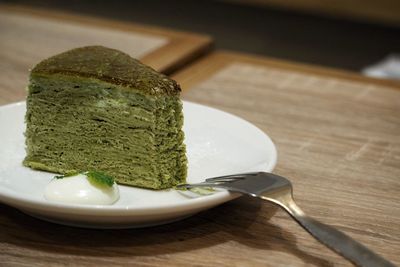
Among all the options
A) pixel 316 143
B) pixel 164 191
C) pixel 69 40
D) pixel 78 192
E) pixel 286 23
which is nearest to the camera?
pixel 78 192

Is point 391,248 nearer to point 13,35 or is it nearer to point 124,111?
point 124,111

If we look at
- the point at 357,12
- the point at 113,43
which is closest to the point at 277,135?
the point at 113,43

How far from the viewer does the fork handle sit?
2.82 ft

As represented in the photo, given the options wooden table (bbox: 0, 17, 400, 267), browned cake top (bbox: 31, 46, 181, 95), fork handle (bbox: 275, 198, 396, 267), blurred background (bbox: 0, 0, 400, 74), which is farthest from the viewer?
blurred background (bbox: 0, 0, 400, 74)

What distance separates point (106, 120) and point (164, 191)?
14 centimetres

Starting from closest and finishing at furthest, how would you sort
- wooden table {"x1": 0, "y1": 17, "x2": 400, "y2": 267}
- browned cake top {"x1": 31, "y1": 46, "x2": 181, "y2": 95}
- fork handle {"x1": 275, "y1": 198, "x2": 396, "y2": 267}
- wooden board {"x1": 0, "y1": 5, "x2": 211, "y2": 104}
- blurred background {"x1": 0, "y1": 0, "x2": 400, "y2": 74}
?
1. fork handle {"x1": 275, "y1": 198, "x2": 396, "y2": 267}
2. wooden table {"x1": 0, "y1": 17, "x2": 400, "y2": 267}
3. browned cake top {"x1": 31, "y1": 46, "x2": 181, "y2": 95}
4. wooden board {"x1": 0, "y1": 5, "x2": 211, "y2": 104}
5. blurred background {"x1": 0, "y1": 0, "x2": 400, "y2": 74}

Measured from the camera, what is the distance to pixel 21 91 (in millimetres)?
1621

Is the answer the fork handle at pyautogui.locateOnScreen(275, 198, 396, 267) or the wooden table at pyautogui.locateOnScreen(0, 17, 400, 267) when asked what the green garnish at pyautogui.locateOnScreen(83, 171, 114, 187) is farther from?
the fork handle at pyautogui.locateOnScreen(275, 198, 396, 267)

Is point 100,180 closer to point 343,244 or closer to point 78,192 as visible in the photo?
point 78,192

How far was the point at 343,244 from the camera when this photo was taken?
2.91 feet

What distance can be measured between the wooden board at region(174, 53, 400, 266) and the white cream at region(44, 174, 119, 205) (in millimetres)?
153

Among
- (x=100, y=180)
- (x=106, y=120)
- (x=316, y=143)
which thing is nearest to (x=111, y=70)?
(x=106, y=120)

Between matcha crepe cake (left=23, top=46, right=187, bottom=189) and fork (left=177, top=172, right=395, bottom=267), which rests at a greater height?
matcha crepe cake (left=23, top=46, right=187, bottom=189)

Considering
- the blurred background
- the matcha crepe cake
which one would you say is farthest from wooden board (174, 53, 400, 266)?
the blurred background
